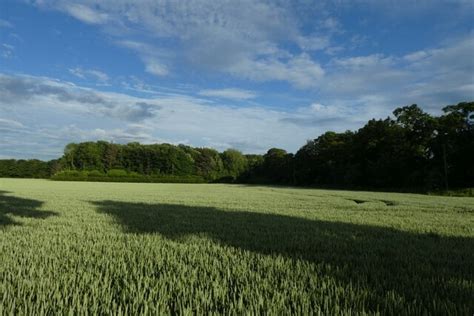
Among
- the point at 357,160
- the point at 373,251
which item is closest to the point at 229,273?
the point at 373,251

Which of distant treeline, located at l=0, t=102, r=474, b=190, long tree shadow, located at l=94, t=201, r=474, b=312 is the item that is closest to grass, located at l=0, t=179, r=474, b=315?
long tree shadow, located at l=94, t=201, r=474, b=312

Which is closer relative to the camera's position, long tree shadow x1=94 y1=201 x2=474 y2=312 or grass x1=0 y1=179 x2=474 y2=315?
grass x1=0 y1=179 x2=474 y2=315

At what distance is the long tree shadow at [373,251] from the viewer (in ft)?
14.9

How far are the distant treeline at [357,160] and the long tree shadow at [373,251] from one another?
4739 cm

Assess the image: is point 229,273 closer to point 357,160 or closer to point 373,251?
point 373,251

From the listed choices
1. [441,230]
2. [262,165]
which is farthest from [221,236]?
[262,165]

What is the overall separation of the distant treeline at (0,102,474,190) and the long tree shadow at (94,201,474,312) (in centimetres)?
4739

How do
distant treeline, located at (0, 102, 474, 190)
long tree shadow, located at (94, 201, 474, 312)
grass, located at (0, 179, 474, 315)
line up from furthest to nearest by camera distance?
1. distant treeline, located at (0, 102, 474, 190)
2. long tree shadow, located at (94, 201, 474, 312)
3. grass, located at (0, 179, 474, 315)

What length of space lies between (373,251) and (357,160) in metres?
69.3

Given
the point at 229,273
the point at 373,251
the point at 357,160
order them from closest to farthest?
the point at 229,273, the point at 373,251, the point at 357,160

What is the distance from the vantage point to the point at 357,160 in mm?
72938

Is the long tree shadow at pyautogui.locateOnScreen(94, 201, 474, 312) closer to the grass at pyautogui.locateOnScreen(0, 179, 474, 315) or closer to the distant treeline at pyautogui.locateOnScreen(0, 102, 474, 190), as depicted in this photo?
the grass at pyautogui.locateOnScreen(0, 179, 474, 315)

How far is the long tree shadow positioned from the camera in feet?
A: 14.9

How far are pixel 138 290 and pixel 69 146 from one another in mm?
134823
